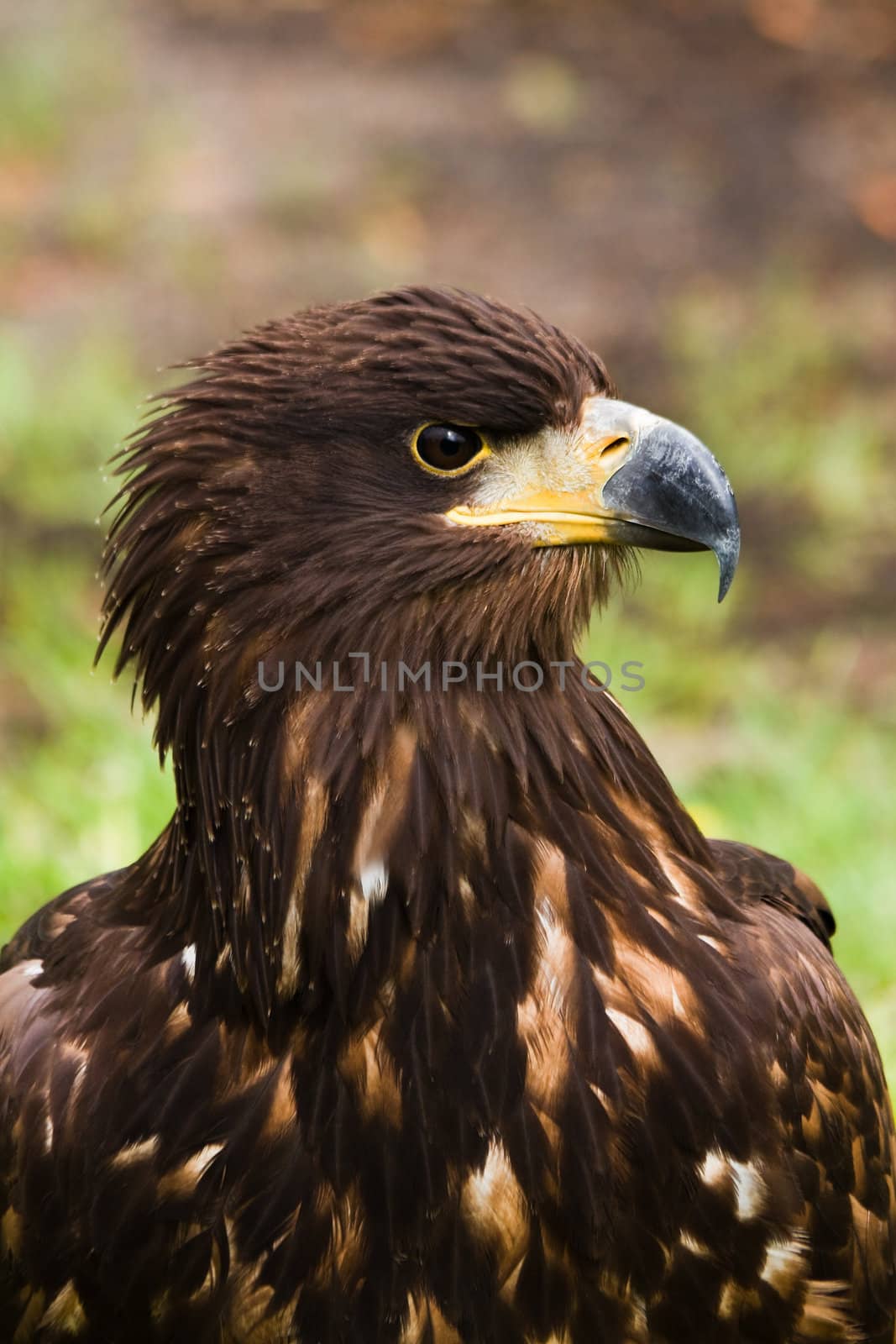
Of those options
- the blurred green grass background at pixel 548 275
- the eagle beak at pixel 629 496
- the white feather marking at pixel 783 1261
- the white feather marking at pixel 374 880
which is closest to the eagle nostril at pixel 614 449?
the eagle beak at pixel 629 496

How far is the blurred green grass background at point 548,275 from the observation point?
249 inches

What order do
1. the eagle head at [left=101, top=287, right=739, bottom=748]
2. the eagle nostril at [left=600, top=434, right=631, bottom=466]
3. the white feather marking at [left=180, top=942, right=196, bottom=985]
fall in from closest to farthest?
the eagle head at [left=101, top=287, right=739, bottom=748]
the eagle nostril at [left=600, top=434, right=631, bottom=466]
the white feather marking at [left=180, top=942, right=196, bottom=985]

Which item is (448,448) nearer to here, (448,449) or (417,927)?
(448,449)

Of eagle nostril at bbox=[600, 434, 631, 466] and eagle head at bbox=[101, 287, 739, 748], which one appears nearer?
eagle head at bbox=[101, 287, 739, 748]

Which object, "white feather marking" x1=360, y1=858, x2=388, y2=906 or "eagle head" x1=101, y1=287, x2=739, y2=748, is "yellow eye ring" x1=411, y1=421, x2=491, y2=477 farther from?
"white feather marking" x1=360, y1=858, x2=388, y2=906

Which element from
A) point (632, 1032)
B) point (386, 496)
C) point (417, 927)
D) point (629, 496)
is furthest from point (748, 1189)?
point (386, 496)

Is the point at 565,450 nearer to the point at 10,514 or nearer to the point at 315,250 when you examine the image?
the point at 10,514

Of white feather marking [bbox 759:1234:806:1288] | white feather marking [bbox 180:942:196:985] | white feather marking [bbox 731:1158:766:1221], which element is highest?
white feather marking [bbox 180:942:196:985]

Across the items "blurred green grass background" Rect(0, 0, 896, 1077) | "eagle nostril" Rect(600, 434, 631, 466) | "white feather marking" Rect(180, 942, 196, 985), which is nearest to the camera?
"eagle nostril" Rect(600, 434, 631, 466)

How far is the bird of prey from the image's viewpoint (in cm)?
288

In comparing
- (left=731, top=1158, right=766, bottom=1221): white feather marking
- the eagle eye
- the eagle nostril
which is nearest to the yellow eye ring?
the eagle eye

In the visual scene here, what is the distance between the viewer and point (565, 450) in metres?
2.98

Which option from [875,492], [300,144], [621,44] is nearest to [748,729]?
[875,492]

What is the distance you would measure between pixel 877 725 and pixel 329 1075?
434cm
